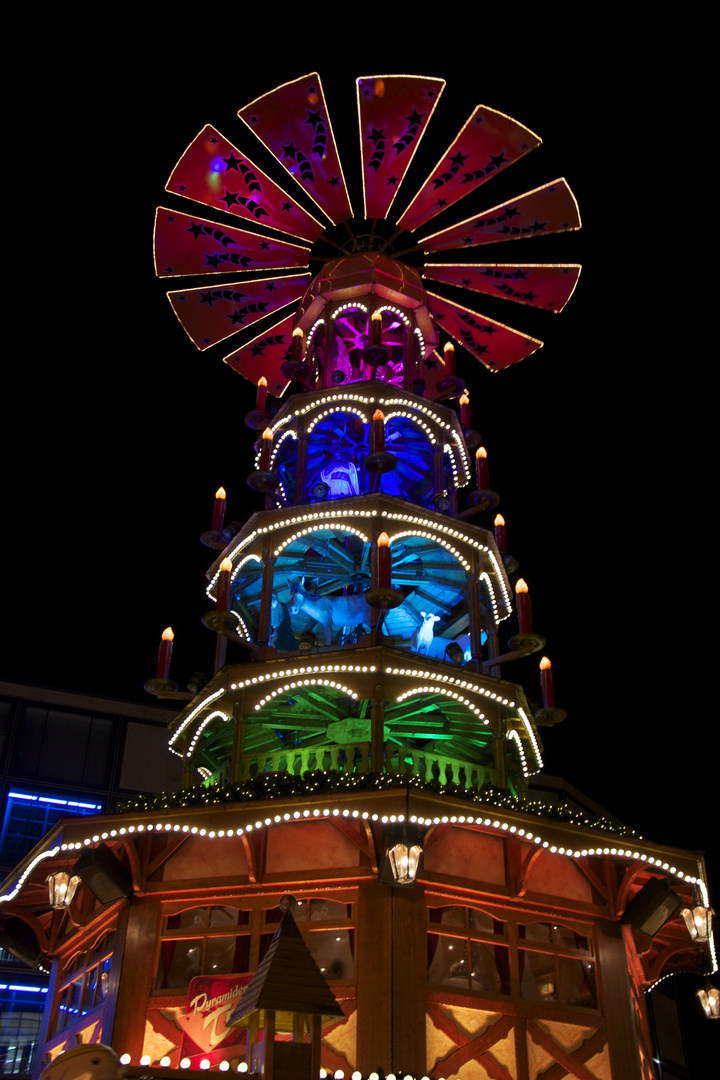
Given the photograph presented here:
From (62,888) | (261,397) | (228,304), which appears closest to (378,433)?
(261,397)

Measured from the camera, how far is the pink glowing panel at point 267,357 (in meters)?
24.5

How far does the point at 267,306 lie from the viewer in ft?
78.2

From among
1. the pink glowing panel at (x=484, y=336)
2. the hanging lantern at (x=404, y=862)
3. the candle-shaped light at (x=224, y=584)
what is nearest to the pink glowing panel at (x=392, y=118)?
the pink glowing panel at (x=484, y=336)

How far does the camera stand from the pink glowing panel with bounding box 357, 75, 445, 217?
20250mm

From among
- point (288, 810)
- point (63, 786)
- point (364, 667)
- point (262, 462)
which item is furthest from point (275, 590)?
point (63, 786)

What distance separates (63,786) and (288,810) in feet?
54.9

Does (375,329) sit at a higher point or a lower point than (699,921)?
higher

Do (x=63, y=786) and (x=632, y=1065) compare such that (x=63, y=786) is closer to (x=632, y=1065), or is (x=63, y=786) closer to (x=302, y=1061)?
(x=632, y=1065)

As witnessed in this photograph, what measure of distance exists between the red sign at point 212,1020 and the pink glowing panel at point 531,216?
16.0 metres

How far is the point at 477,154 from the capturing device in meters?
20.8

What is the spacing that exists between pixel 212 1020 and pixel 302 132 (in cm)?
1704

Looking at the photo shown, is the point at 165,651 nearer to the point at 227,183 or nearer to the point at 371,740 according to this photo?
the point at 371,740

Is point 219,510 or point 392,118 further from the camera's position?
point 392,118

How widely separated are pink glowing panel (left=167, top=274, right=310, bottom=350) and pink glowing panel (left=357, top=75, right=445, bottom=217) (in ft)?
12.0
